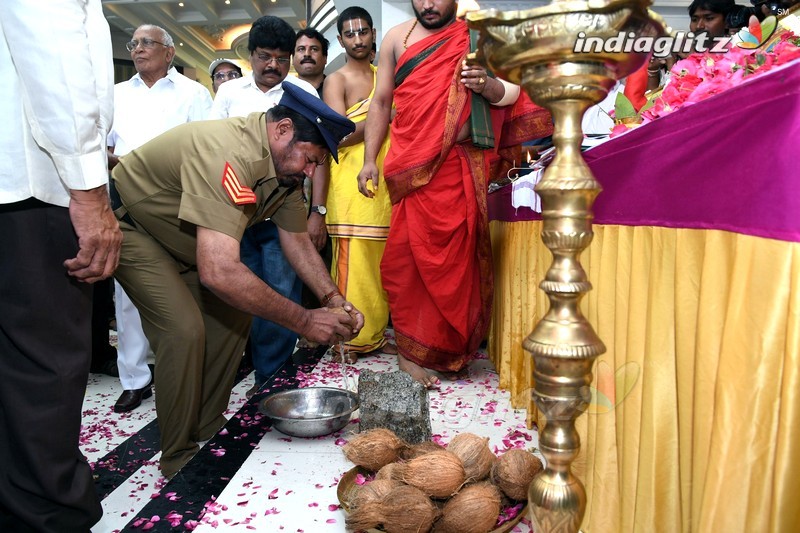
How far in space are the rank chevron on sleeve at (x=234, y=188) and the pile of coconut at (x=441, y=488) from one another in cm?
79

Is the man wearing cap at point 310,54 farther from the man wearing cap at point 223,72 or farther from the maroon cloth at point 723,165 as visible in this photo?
the maroon cloth at point 723,165

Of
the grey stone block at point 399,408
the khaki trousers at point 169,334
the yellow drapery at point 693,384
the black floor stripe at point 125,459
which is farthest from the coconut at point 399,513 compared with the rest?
the black floor stripe at point 125,459

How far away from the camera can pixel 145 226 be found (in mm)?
2041

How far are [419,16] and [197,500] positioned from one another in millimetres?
2121

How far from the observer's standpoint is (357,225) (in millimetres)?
3135

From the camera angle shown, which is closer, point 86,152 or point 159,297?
point 86,152

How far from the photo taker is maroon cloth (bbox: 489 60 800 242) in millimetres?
738

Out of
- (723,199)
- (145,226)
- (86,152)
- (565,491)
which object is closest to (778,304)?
(723,199)

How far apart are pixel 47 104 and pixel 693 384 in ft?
4.44

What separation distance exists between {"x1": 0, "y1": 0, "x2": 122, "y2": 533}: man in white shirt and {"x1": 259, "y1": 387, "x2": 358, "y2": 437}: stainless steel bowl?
0.66m

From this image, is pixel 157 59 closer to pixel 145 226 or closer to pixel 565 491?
pixel 145 226

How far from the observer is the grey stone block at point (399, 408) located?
5.91 ft

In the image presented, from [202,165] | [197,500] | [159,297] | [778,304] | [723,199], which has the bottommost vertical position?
[197,500]

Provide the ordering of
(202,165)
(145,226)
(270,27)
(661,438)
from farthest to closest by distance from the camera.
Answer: (270,27) < (145,226) < (202,165) < (661,438)
